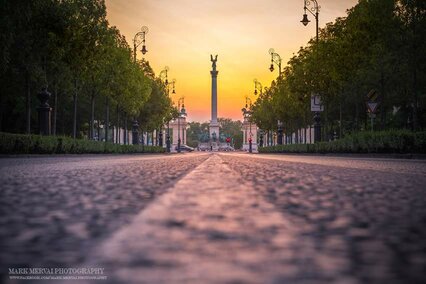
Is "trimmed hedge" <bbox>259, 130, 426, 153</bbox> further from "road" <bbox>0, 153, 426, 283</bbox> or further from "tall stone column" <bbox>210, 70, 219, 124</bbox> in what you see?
"tall stone column" <bbox>210, 70, 219, 124</bbox>

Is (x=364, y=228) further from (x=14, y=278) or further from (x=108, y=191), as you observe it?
(x=108, y=191)

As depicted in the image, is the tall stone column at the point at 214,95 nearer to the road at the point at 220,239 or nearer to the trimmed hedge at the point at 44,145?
the trimmed hedge at the point at 44,145

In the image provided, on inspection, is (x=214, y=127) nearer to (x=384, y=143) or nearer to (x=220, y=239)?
(x=384, y=143)

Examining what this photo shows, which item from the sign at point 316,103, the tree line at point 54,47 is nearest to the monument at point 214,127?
the sign at point 316,103

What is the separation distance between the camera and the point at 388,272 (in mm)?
1371

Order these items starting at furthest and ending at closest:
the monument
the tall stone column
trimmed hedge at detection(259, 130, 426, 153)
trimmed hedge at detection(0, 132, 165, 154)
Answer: the monument → the tall stone column → trimmed hedge at detection(259, 130, 426, 153) → trimmed hedge at detection(0, 132, 165, 154)

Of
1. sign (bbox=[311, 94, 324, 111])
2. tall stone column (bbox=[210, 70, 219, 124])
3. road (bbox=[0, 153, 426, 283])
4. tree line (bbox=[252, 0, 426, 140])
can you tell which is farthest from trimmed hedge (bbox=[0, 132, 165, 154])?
tall stone column (bbox=[210, 70, 219, 124])

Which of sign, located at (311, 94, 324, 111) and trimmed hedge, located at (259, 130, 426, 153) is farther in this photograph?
sign, located at (311, 94, 324, 111)

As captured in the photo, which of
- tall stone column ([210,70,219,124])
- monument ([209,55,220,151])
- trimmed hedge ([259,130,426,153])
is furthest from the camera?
monument ([209,55,220,151])

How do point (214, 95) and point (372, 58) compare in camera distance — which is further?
point (214, 95)

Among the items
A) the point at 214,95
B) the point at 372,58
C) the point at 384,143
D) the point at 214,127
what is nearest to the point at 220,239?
the point at 384,143

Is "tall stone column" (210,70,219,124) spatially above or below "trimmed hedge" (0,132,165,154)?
above

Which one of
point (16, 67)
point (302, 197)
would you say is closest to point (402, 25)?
point (16, 67)

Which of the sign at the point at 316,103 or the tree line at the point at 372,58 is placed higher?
the tree line at the point at 372,58
